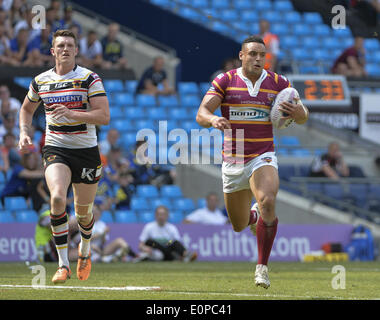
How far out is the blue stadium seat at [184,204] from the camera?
1872 centimetres

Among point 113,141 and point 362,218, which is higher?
point 113,141

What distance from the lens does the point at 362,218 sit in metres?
19.3

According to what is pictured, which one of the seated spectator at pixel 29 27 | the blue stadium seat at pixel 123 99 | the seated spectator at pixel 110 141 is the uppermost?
the seated spectator at pixel 29 27

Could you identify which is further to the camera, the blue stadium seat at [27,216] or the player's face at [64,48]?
the blue stadium seat at [27,216]

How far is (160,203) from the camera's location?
1861cm

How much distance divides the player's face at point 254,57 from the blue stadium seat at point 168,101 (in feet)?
37.4

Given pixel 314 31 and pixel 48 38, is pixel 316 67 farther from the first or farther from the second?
pixel 48 38

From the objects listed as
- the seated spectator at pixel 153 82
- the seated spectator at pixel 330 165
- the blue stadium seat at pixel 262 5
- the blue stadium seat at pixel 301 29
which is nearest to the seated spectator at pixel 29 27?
the seated spectator at pixel 153 82

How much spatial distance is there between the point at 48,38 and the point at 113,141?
3243mm

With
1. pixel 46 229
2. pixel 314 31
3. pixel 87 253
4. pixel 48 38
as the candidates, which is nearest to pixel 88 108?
pixel 87 253

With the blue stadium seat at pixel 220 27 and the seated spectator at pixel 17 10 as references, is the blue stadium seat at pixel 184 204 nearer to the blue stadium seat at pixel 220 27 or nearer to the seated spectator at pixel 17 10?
the seated spectator at pixel 17 10

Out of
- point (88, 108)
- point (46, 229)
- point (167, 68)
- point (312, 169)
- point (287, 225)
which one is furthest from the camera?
point (167, 68)

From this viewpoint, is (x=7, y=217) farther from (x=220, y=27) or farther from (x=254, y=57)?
(x=220, y=27)

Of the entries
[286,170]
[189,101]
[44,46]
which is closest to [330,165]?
[286,170]
